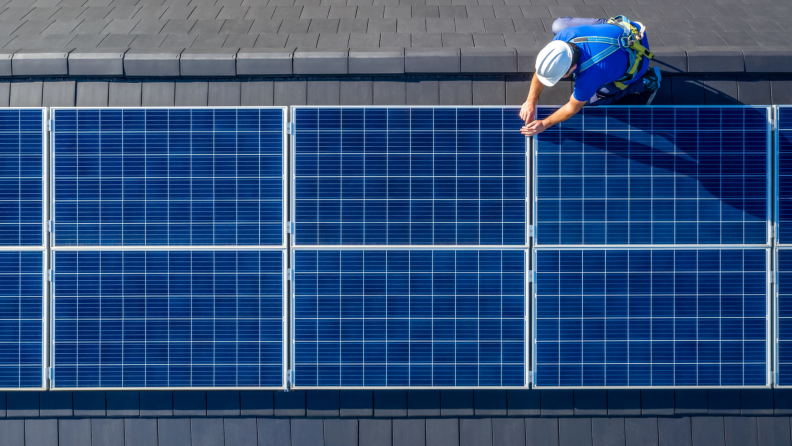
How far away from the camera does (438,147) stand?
18.3ft

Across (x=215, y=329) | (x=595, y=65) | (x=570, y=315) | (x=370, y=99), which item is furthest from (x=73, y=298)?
(x=595, y=65)

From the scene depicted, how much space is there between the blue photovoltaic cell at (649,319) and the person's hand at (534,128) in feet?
5.18

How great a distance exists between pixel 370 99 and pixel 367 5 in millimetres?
2047

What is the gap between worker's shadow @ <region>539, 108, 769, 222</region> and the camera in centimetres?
554

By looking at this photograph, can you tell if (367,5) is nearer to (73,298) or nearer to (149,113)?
(149,113)

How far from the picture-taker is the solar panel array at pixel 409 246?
5.57m

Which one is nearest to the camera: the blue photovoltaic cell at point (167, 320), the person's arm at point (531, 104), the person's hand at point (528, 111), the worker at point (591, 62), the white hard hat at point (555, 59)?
the white hard hat at point (555, 59)

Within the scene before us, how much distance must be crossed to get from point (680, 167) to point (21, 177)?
8.63m

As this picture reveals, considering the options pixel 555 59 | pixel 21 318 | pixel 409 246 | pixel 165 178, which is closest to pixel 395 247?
pixel 409 246

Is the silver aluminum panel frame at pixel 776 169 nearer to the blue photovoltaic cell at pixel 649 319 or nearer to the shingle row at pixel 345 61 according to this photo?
the blue photovoltaic cell at pixel 649 319

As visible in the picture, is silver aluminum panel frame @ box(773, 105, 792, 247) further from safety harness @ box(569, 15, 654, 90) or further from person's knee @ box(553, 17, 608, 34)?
person's knee @ box(553, 17, 608, 34)

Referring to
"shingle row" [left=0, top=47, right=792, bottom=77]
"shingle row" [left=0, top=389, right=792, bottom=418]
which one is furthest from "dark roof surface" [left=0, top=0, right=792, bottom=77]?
"shingle row" [left=0, top=389, right=792, bottom=418]

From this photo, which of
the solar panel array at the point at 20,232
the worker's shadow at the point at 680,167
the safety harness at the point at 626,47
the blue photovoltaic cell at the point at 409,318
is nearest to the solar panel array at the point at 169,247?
the solar panel array at the point at 20,232

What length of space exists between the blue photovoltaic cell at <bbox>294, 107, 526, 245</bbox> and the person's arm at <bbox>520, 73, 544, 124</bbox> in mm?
129
